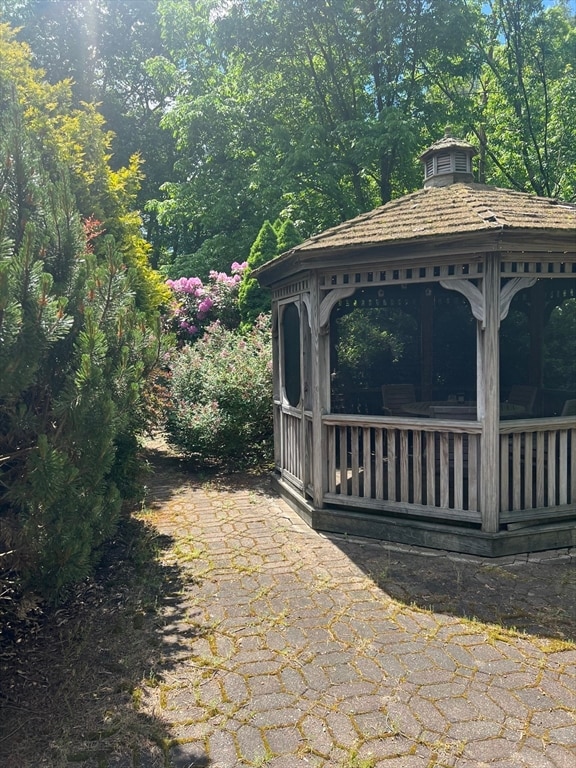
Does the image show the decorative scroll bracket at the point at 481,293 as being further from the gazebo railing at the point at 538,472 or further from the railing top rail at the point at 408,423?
the gazebo railing at the point at 538,472

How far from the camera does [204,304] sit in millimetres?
13172

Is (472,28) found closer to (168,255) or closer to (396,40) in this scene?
(396,40)

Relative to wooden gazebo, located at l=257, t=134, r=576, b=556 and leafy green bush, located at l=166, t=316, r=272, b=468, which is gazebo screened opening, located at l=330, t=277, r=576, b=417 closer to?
leafy green bush, located at l=166, t=316, r=272, b=468

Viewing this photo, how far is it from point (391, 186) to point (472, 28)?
13.6 feet

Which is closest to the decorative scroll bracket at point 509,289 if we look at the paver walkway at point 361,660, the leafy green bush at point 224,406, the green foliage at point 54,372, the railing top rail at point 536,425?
the railing top rail at point 536,425

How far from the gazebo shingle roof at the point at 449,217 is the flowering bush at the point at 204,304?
7.02 m

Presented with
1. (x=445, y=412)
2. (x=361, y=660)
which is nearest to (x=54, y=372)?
(x=361, y=660)

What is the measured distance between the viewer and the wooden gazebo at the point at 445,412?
5.20m

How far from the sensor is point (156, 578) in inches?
189

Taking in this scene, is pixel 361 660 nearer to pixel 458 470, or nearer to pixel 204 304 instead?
pixel 458 470

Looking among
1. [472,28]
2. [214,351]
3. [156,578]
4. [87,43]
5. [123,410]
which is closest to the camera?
[123,410]

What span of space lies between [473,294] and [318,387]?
1902mm

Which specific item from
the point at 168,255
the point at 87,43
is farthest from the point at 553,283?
the point at 87,43

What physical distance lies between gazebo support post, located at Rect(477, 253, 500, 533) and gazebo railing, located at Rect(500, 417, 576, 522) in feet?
0.39
